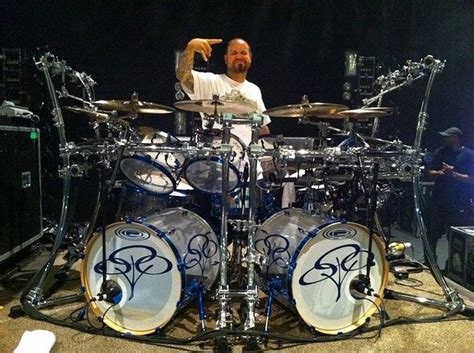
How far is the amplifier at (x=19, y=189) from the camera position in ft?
10.8

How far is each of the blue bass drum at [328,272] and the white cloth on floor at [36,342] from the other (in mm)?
1246

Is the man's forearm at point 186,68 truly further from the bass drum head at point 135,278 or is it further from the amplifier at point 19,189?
the amplifier at point 19,189

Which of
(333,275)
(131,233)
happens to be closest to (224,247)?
(131,233)

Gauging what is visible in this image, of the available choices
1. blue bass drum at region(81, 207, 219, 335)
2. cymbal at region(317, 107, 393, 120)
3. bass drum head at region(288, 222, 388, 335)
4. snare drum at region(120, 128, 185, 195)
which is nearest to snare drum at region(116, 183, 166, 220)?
snare drum at region(120, 128, 185, 195)

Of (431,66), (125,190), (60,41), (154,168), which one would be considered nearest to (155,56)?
(60,41)

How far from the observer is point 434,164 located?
172 inches

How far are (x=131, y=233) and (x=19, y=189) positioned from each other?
5.72 ft

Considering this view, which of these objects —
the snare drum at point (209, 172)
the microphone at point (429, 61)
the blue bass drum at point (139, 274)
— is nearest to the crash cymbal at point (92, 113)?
the snare drum at point (209, 172)

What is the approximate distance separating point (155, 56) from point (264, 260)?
405cm

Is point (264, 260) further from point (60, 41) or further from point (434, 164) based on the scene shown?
point (60, 41)

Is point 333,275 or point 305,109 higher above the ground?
point 305,109

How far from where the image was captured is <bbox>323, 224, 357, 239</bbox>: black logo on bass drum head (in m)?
2.29

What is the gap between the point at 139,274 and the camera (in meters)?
2.37

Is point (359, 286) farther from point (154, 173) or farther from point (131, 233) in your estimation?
point (154, 173)
